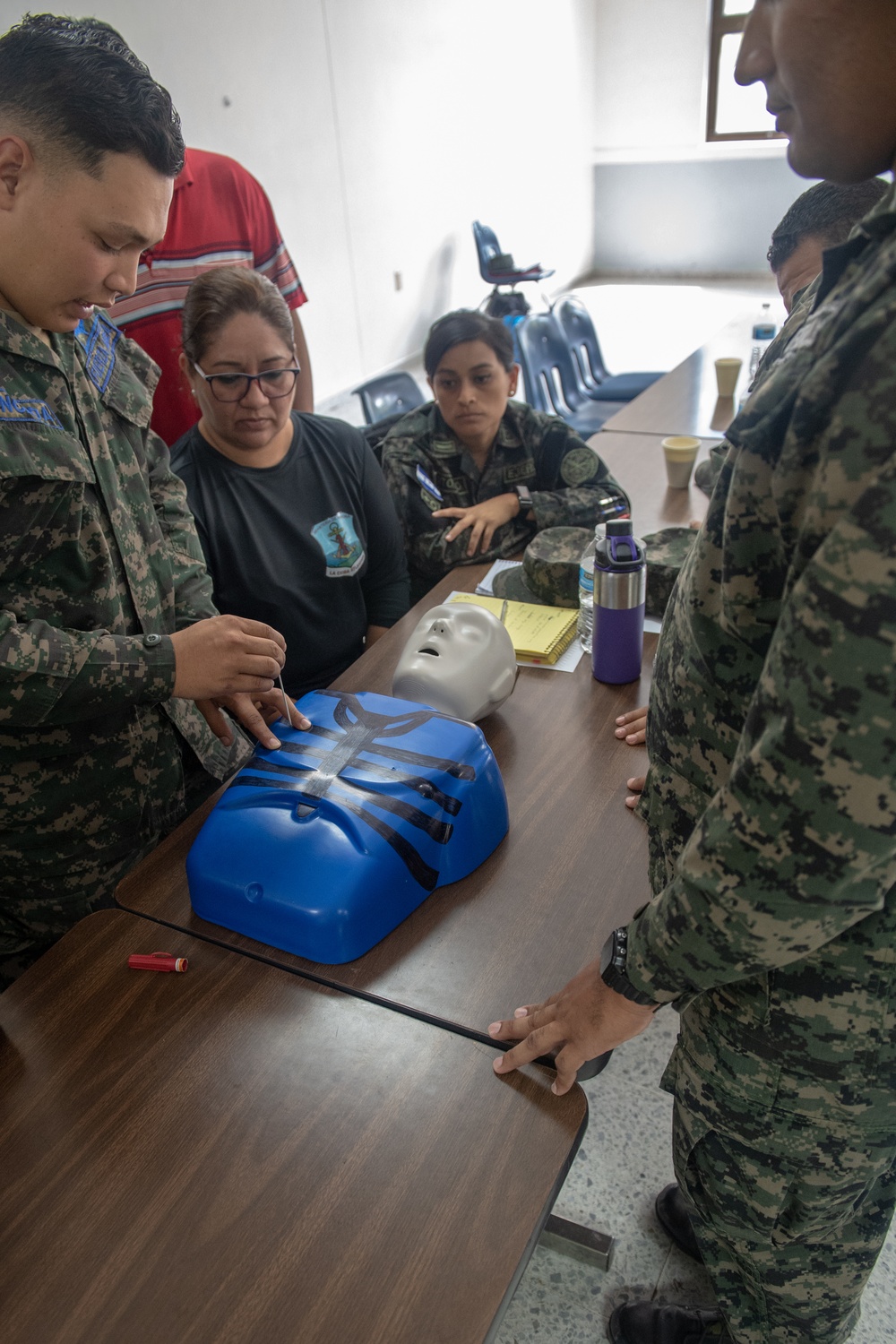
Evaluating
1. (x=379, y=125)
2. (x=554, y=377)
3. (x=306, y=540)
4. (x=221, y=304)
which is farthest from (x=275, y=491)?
(x=379, y=125)

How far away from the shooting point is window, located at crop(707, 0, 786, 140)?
25.1 ft

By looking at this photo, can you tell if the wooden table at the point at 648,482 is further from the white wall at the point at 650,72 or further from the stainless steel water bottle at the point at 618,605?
the white wall at the point at 650,72

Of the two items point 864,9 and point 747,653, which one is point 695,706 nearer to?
point 747,653

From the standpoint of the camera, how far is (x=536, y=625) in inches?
63.4

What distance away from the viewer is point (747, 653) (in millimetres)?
679

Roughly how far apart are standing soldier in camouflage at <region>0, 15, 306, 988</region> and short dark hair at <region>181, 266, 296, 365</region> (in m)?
0.28

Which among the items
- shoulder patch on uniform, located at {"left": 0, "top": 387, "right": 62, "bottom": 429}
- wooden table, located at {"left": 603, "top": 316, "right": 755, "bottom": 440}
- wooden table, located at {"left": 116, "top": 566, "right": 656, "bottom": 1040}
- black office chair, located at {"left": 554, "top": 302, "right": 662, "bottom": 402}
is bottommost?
black office chair, located at {"left": 554, "top": 302, "right": 662, "bottom": 402}

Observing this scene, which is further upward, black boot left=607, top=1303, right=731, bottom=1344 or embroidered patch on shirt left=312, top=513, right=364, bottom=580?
embroidered patch on shirt left=312, top=513, right=364, bottom=580

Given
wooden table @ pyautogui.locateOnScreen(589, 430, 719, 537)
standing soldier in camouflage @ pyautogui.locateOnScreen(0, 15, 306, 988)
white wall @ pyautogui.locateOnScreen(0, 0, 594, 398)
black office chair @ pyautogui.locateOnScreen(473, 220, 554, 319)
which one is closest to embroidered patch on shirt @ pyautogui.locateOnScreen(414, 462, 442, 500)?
wooden table @ pyautogui.locateOnScreen(589, 430, 719, 537)

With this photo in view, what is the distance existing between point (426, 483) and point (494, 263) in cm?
Answer: 462

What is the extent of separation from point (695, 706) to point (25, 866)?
100 centimetres

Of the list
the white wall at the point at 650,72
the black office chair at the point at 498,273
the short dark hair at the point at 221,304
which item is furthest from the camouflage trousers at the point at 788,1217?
the white wall at the point at 650,72

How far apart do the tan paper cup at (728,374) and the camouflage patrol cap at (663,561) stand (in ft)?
4.97

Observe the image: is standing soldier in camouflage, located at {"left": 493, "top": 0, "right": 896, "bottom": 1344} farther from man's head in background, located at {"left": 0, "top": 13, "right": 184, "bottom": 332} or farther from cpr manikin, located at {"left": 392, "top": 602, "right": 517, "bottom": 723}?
man's head in background, located at {"left": 0, "top": 13, "right": 184, "bottom": 332}
